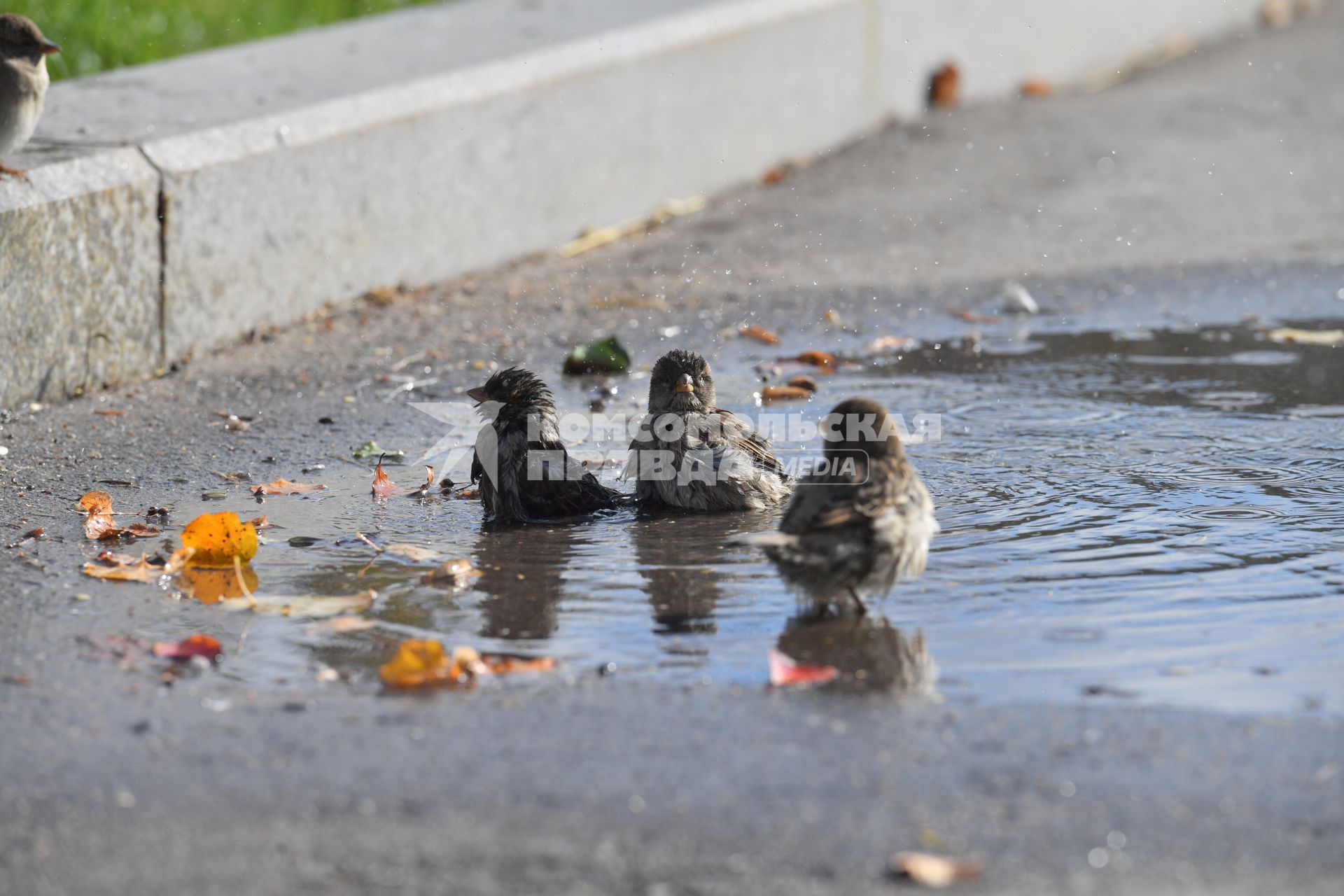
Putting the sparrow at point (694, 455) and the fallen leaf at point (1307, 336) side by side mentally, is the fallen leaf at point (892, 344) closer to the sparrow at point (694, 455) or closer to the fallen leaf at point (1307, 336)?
the fallen leaf at point (1307, 336)

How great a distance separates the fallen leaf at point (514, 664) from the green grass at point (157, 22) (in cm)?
672

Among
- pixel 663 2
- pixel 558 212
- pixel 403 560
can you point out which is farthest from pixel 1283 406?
pixel 663 2

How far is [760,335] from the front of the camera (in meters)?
8.49

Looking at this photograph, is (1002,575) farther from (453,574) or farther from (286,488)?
(286,488)

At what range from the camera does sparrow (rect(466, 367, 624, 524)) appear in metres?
5.96

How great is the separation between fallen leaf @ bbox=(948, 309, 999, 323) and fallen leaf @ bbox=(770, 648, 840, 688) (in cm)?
472

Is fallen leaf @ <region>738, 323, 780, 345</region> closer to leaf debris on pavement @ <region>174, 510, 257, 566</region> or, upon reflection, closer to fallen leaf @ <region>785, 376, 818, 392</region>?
fallen leaf @ <region>785, 376, 818, 392</region>

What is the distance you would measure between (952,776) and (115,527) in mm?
3086

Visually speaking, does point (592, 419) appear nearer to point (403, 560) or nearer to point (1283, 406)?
point (403, 560)

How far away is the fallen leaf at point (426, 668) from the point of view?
14.3ft

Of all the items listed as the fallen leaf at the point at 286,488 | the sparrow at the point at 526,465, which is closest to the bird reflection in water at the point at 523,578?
the sparrow at the point at 526,465

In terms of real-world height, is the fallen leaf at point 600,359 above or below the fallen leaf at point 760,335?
below

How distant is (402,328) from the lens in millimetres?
8562

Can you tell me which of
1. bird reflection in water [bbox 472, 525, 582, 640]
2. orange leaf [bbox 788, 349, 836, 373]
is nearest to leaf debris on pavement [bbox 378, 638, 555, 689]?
bird reflection in water [bbox 472, 525, 582, 640]
